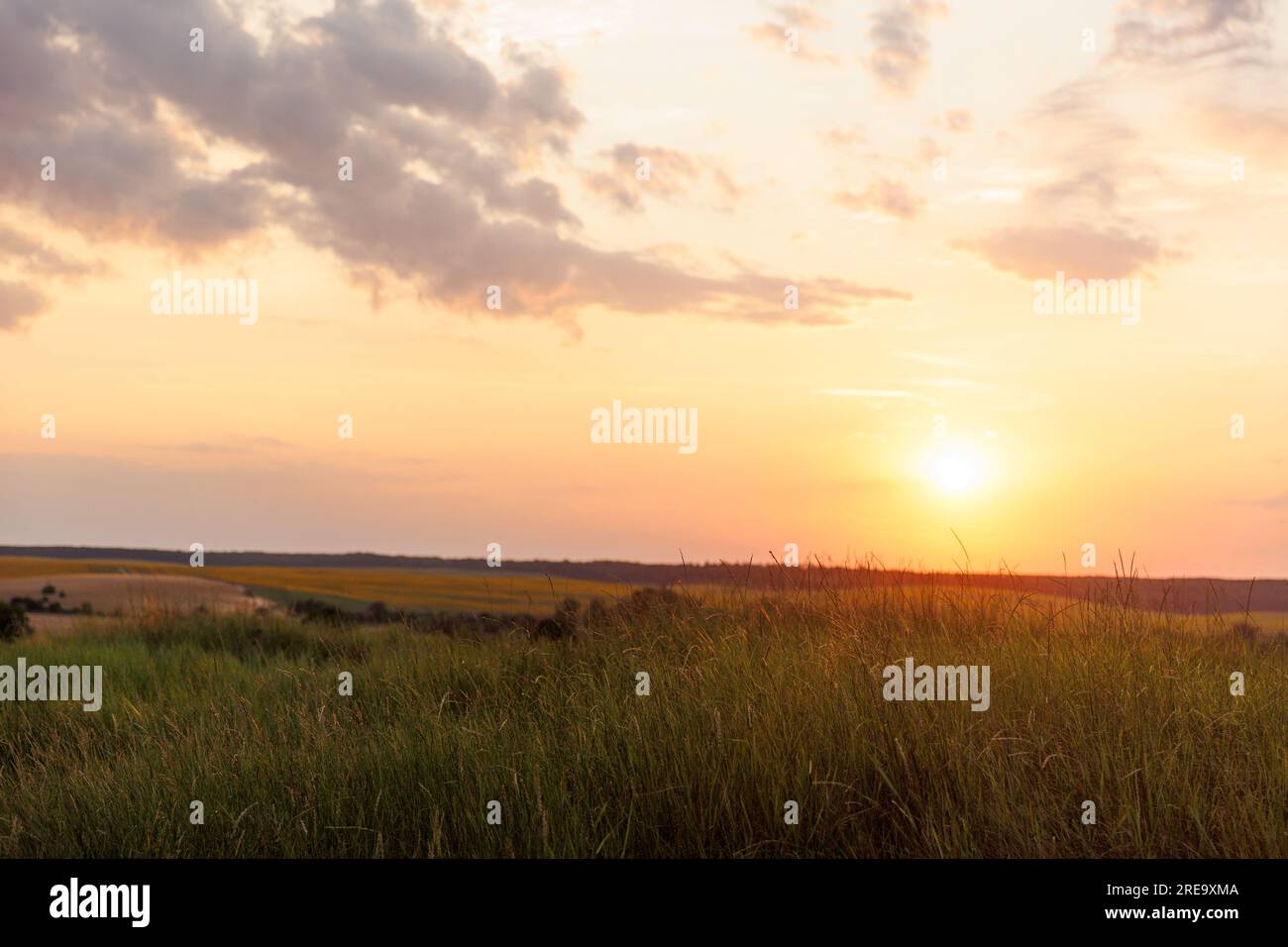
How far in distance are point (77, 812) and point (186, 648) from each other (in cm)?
749

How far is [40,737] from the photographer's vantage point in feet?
29.8

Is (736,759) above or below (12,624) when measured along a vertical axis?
above

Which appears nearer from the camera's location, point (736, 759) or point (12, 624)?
point (736, 759)

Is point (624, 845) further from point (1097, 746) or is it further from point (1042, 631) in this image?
point (1042, 631)

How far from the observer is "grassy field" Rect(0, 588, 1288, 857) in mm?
5113

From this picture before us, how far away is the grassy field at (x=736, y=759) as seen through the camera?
201 inches

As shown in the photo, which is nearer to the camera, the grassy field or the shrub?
the grassy field

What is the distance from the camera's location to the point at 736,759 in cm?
543
